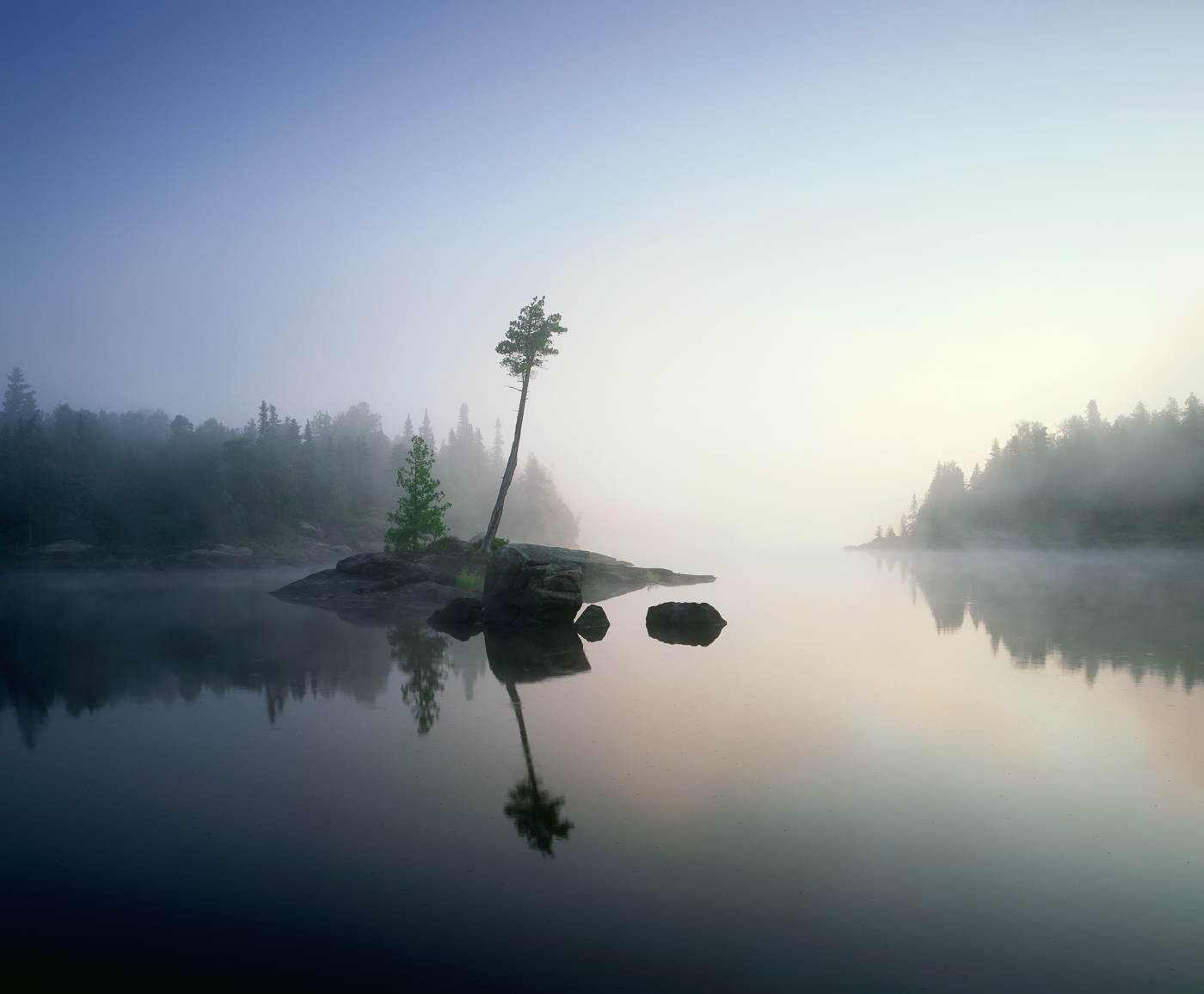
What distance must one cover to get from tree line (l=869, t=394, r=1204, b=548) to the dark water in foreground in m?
111

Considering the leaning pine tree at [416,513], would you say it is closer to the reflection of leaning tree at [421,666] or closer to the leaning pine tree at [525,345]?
the leaning pine tree at [525,345]

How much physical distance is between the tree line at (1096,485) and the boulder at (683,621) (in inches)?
4272

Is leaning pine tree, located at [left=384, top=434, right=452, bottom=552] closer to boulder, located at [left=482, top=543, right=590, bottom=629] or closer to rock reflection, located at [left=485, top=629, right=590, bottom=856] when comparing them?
boulder, located at [left=482, top=543, right=590, bottom=629]

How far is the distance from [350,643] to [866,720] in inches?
564

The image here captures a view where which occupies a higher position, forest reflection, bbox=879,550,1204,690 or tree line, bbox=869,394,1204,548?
tree line, bbox=869,394,1204,548

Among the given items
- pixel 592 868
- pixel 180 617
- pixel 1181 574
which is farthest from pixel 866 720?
pixel 1181 574

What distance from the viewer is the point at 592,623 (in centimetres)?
2192

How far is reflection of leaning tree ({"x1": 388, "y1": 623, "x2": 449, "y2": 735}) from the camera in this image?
10797mm

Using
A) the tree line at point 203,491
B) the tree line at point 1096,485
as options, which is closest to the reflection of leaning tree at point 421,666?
the tree line at point 203,491

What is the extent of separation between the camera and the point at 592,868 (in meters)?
5.55

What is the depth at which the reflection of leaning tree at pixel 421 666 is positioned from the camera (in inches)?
425

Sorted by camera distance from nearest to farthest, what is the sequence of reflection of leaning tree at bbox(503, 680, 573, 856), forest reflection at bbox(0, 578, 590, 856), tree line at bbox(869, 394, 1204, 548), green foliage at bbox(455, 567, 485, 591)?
A: 1. reflection of leaning tree at bbox(503, 680, 573, 856)
2. forest reflection at bbox(0, 578, 590, 856)
3. green foliage at bbox(455, 567, 485, 591)
4. tree line at bbox(869, 394, 1204, 548)

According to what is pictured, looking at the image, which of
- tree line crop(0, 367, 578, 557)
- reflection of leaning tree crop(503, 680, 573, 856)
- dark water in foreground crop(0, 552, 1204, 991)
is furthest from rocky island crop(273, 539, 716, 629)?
tree line crop(0, 367, 578, 557)

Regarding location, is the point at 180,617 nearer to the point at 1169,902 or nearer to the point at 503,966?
the point at 503,966
